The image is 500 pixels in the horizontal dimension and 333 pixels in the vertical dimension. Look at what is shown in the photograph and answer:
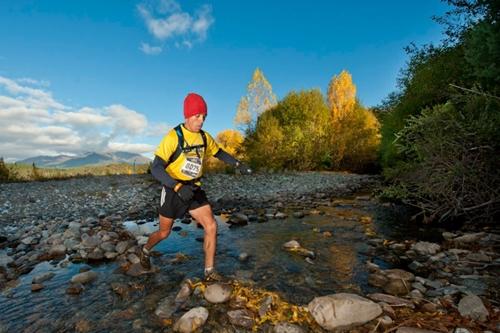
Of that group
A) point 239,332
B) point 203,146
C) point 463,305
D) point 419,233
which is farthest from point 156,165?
point 419,233

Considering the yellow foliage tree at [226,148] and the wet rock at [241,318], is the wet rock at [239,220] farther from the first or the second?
the yellow foliage tree at [226,148]

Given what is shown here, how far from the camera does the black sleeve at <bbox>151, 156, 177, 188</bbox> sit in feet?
15.5

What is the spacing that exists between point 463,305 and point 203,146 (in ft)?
15.7

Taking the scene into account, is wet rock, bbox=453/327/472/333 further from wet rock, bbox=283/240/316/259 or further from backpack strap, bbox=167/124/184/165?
backpack strap, bbox=167/124/184/165

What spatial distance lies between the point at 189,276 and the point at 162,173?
239cm

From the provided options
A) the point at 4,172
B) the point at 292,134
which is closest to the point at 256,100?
the point at 292,134

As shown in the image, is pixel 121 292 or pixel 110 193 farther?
pixel 110 193

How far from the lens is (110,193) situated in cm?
1627

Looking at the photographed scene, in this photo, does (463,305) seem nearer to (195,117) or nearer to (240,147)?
(195,117)

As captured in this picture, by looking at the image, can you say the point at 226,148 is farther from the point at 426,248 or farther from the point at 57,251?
the point at 426,248

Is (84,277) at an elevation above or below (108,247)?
below

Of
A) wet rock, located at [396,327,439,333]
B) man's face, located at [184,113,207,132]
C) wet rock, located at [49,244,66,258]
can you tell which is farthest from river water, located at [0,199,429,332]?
man's face, located at [184,113,207,132]

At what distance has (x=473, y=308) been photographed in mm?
4059

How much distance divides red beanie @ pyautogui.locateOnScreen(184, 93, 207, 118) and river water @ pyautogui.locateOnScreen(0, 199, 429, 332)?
3203mm
